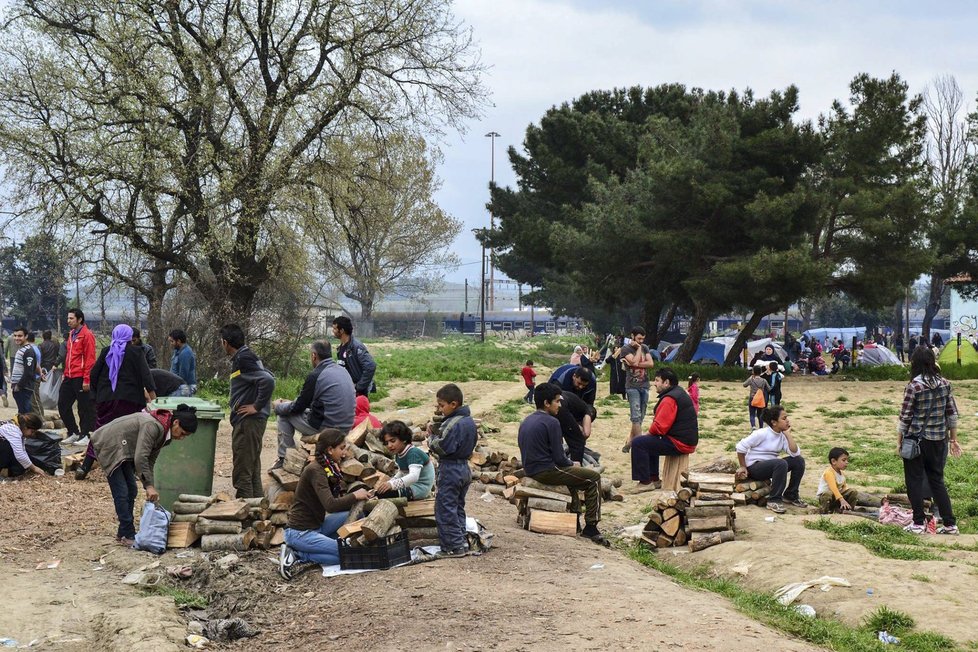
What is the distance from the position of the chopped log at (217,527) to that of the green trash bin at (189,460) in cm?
113

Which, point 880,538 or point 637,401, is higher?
point 637,401

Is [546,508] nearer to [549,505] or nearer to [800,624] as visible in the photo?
[549,505]

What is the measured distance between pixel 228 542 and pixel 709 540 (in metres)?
4.44

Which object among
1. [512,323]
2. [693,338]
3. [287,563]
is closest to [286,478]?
[287,563]

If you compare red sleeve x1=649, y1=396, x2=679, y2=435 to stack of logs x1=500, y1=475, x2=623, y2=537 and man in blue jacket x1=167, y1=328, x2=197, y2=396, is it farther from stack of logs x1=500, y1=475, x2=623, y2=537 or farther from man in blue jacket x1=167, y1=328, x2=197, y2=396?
man in blue jacket x1=167, y1=328, x2=197, y2=396

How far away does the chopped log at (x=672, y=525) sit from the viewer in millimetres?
10148

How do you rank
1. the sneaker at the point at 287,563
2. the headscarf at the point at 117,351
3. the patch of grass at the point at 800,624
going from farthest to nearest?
the headscarf at the point at 117,351 → the sneaker at the point at 287,563 → the patch of grass at the point at 800,624

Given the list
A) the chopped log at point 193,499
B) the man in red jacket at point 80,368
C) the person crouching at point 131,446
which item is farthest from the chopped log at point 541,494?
the man in red jacket at point 80,368

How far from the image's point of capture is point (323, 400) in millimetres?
10172

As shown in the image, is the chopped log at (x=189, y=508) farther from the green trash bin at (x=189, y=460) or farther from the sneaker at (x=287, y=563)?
the sneaker at (x=287, y=563)

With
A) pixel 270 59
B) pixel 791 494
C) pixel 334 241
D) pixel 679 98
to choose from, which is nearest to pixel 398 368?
pixel 334 241

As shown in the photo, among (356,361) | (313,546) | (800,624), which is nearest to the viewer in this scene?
(800,624)

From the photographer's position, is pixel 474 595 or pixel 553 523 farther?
pixel 553 523

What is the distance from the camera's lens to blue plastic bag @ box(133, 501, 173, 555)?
905cm
